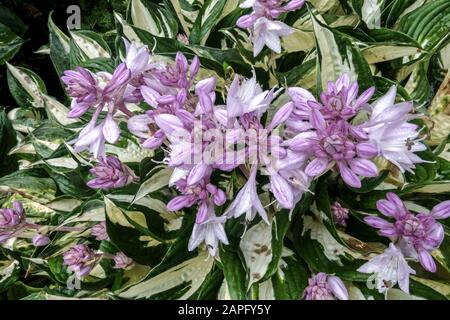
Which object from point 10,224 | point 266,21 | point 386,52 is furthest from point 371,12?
point 10,224

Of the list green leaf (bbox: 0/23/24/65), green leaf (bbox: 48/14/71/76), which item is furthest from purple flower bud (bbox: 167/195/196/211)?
green leaf (bbox: 0/23/24/65)

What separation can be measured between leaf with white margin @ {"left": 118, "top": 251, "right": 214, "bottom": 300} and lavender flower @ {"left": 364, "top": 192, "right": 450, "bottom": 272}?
395 millimetres

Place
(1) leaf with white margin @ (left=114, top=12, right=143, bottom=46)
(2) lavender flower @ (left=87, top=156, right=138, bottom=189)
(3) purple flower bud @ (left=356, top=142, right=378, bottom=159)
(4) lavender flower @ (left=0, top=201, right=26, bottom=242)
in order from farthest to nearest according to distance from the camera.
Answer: (1) leaf with white margin @ (left=114, top=12, right=143, bottom=46) < (4) lavender flower @ (left=0, top=201, right=26, bottom=242) < (2) lavender flower @ (left=87, top=156, right=138, bottom=189) < (3) purple flower bud @ (left=356, top=142, right=378, bottom=159)

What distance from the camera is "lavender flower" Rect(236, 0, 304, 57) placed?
90cm

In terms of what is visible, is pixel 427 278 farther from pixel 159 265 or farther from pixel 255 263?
pixel 159 265

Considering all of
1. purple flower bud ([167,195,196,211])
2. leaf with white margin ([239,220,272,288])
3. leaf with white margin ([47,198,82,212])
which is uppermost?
purple flower bud ([167,195,196,211])

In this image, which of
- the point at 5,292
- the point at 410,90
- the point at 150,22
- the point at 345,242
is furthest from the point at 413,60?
the point at 5,292

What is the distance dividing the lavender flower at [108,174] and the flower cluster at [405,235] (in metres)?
0.45

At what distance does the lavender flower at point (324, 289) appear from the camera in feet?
2.99

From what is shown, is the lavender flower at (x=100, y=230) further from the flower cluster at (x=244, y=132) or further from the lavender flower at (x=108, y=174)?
the flower cluster at (x=244, y=132)

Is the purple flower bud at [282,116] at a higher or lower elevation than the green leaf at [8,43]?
higher

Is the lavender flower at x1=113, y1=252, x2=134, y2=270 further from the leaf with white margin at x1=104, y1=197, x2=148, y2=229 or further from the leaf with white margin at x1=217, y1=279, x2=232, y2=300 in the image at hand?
the leaf with white margin at x1=217, y1=279, x2=232, y2=300

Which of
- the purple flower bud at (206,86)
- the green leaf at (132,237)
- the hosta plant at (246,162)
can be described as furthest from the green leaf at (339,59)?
the green leaf at (132,237)

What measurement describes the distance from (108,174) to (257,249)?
0.32 m
